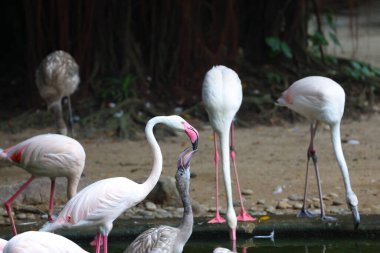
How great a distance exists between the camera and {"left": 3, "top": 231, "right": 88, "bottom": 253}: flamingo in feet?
14.0

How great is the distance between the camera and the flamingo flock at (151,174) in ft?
15.8

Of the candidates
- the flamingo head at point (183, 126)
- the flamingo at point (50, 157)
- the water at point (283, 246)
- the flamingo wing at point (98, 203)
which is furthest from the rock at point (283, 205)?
the flamingo wing at point (98, 203)

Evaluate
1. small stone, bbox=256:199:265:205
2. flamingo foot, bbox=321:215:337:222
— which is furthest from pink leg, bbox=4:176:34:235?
flamingo foot, bbox=321:215:337:222

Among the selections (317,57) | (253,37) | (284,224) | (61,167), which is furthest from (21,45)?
(284,224)

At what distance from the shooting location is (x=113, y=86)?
33.7 ft

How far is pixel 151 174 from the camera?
5363 millimetres

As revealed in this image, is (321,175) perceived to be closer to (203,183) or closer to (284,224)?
(203,183)

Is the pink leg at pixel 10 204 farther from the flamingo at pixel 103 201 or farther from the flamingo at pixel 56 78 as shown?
the flamingo at pixel 56 78

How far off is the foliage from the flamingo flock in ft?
10.9

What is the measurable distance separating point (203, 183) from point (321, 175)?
101cm

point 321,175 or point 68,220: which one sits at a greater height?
point 68,220

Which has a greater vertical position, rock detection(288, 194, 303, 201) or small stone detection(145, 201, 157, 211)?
small stone detection(145, 201, 157, 211)

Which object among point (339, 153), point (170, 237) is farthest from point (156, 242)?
point (339, 153)

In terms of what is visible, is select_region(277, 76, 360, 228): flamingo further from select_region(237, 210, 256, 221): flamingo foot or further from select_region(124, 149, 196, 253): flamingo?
select_region(124, 149, 196, 253): flamingo
